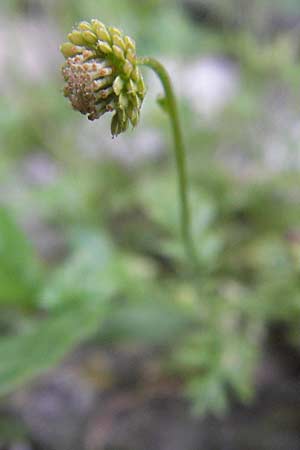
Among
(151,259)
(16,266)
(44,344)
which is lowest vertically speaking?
(44,344)

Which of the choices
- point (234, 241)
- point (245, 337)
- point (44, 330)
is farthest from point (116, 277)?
point (234, 241)

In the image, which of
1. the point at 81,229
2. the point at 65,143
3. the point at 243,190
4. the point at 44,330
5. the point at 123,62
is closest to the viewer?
the point at 123,62

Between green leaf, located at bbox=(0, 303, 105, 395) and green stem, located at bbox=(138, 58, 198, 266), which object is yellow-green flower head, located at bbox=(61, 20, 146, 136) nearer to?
green stem, located at bbox=(138, 58, 198, 266)

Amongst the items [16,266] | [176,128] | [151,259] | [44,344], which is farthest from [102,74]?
[151,259]

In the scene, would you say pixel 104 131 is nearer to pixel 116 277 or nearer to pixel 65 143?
pixel 65 143

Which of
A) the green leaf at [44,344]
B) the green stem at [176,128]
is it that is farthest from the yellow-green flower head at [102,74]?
the green leaf at [44,344]

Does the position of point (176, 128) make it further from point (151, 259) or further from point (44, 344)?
point (151, 259)

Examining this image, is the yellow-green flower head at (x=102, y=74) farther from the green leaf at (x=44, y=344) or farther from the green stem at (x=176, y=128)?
the green leaf at (x=44, y=344)

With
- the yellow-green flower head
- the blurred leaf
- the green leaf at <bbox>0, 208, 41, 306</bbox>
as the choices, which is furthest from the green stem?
the green leaf at <bbox>0, 208, 41, 306</bbox>
